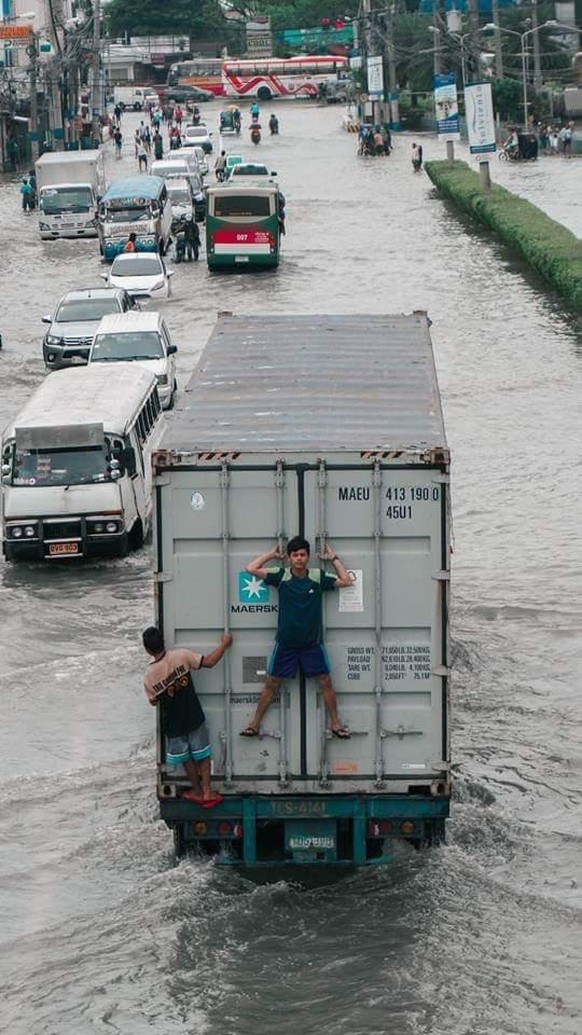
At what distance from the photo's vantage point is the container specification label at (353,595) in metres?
13.5

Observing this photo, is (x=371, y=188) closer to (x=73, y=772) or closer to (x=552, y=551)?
(x=552, y=551)

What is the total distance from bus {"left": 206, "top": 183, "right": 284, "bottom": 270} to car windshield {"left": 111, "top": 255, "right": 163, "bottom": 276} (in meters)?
4.69

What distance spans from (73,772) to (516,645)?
5.57 meters

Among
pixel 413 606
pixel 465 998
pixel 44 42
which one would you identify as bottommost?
pixel 465 998

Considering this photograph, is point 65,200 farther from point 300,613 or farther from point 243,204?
point 300,613

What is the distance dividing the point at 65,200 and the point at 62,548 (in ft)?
127

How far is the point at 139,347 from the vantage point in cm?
3300

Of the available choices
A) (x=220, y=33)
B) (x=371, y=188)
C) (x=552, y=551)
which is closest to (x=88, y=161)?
(x=371, y=188)

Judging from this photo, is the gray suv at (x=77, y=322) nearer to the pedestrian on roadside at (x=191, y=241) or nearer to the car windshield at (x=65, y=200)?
the pedestrian on roadside at (x=191, y=241)

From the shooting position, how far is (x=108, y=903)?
47.8ft

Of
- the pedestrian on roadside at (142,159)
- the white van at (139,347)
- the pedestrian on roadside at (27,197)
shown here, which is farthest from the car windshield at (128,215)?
the pedestrian on roadside at (142,159)

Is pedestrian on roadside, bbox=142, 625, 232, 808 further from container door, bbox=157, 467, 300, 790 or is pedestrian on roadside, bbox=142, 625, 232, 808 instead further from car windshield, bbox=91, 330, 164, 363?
car windshield, bbox=91, 330, 164, 363

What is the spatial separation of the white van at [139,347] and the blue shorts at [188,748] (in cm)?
1885

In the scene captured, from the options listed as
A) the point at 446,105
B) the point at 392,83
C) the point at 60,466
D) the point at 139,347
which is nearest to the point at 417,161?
the point at 446,105
